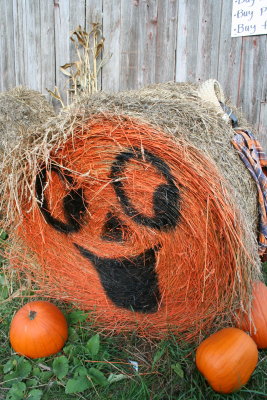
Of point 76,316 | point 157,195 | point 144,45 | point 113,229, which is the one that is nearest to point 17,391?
point 76,316

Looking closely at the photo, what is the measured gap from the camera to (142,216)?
162cm

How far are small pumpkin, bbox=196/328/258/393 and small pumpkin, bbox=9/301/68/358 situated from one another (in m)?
0.66

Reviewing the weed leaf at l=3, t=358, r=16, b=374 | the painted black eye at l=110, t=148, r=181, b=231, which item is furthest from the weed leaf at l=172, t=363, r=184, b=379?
the weed leaf at l=3, t=358, r=16, b=374

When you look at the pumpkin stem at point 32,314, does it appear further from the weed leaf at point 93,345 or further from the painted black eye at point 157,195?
the painted black eye at point 157,195

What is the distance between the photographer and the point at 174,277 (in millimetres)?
1635

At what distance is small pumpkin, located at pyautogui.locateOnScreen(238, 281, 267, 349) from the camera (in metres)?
1.66

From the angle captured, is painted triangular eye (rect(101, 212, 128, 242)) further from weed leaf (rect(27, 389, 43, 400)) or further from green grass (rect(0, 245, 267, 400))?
weed leaf (rect(27, 389, 43, 400))

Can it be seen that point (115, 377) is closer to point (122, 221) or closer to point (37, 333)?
point (37, 333)

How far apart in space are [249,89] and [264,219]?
4.40 ft

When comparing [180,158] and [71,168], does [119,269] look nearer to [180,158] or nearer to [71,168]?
[71,168]

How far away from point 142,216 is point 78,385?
75 cm

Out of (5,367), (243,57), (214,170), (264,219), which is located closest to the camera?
(214,170)

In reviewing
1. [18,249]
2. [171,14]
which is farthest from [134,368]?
[171,14]

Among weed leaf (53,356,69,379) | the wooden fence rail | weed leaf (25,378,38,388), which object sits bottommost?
weed leaf (25,378,38,388)
